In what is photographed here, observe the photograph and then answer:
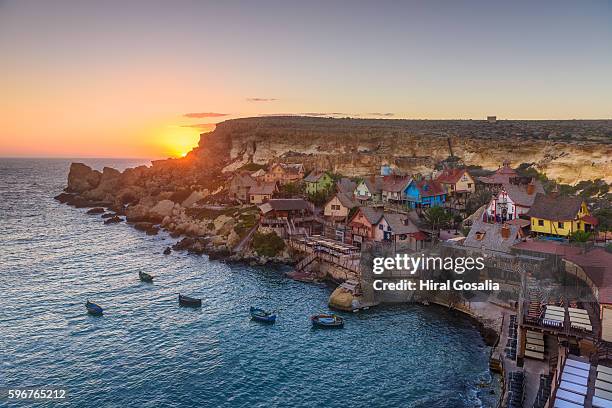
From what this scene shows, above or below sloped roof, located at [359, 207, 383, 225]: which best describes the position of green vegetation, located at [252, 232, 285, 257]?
below

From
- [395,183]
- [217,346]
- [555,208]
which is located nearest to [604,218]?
[555,208]

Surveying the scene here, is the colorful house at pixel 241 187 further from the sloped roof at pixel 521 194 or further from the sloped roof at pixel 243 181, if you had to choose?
the sloped roof at pixel 521 194

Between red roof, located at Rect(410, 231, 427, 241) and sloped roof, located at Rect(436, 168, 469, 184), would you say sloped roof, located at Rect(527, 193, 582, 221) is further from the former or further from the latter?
sloped roof, located at Rect(436, 168, 469, 184)

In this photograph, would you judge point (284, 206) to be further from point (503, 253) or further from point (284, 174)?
point (503, 253)

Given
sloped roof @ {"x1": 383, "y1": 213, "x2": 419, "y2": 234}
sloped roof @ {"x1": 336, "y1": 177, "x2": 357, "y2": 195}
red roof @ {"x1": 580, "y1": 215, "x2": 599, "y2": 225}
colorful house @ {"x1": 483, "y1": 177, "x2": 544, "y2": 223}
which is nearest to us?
red roof @ {"x1": 580, "y1": 215, "x2": 599, "y2": 225}

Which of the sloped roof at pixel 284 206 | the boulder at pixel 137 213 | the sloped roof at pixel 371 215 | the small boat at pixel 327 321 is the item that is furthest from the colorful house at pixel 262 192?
the small boat at pixel 327 321

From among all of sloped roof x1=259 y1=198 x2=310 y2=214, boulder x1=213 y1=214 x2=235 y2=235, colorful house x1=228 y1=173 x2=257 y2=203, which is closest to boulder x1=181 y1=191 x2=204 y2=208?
colorful house x1=228 y1=173 x2=257 y2=203

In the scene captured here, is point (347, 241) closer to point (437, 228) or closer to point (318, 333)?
point (437, 228)
